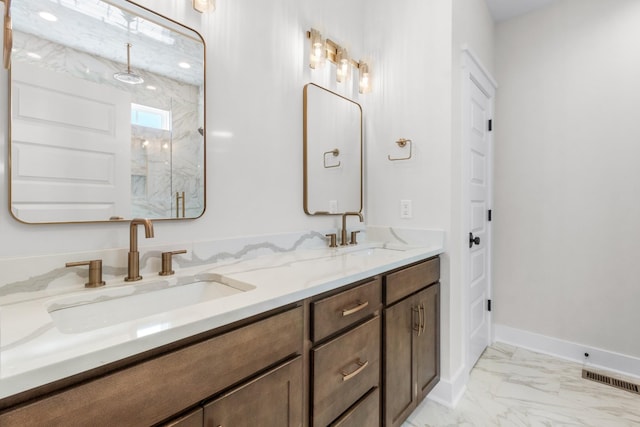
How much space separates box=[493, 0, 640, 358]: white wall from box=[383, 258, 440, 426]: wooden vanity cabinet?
1.25m

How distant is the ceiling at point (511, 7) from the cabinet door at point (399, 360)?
2.45 m

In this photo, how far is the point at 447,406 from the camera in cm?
187

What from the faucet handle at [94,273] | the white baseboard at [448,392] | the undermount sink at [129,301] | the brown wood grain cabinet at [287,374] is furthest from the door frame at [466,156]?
the faucet handle at [94,273]

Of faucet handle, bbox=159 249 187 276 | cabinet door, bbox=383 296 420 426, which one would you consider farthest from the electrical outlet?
faucet handle, bbox=159 249 187 276

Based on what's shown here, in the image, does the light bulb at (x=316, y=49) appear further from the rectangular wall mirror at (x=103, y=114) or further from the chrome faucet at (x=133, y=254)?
the chrome faucet at (x=133, y=254)

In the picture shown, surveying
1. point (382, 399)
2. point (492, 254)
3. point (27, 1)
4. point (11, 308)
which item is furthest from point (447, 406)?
point (27, 1)

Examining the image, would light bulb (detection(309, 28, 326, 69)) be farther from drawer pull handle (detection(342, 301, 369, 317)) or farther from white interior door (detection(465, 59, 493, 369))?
drawer pull handle (detection(342, 301, 369, 317))

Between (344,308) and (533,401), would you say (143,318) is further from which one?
(533,401)

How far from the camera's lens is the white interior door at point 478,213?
2.21 m

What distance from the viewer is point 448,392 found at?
1.88 metres

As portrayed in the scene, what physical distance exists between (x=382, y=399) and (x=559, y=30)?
294 centimetres

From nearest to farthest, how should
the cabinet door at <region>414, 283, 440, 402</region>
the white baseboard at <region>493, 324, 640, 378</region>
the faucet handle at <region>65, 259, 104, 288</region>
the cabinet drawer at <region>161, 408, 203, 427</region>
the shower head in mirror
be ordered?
→ 1. the cabinet drawer at <region>161, 408, 203, 427</region>
2. the faucet handle at <region>65, 259, 104, 288</region>
3. the shower head in mirror
4. the cabinet door at <region>414, 283, 440, 402</region>
5. the white baseboard at <region>493, 324, 640, 378</region>

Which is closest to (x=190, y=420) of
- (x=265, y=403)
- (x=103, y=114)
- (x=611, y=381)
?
(x=265, y=403)

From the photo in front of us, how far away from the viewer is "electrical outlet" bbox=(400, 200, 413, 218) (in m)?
2.08
